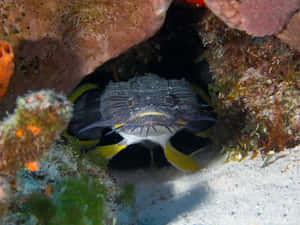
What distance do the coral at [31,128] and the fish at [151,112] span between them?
197 centimetres

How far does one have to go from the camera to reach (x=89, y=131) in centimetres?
498

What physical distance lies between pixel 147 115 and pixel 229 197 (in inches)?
58.6

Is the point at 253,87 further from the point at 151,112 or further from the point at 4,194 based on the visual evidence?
the point at 4,194

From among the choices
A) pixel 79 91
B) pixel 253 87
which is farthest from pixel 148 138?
pixel 253 87

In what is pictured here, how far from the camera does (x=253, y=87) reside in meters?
3.46

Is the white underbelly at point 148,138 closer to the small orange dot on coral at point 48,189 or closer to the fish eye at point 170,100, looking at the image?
the fish eye at point 170,100

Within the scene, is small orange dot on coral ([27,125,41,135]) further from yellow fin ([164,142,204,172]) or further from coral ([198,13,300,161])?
yellow fin ([164,142,204,172])

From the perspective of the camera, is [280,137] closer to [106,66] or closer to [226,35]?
[226,35]

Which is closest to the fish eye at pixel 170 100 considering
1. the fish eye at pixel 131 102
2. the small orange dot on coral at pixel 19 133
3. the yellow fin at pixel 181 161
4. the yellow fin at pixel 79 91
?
the fish eye at pixel 131 102

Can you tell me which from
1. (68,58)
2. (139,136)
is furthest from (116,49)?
(139,136)

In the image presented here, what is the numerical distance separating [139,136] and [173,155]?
2.36 feet

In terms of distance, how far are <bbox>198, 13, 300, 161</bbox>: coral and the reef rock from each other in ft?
4.05

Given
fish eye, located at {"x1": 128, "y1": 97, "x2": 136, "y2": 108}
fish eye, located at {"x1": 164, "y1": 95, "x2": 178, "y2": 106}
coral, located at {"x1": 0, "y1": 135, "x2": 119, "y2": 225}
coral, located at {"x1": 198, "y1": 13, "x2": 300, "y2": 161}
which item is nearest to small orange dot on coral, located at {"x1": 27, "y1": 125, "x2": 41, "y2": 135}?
coral, located at {"x1": 0, "y1": 135, "x2": 119, "y2": 225}

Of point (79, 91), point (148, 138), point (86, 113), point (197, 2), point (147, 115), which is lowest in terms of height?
point (148, 138)
